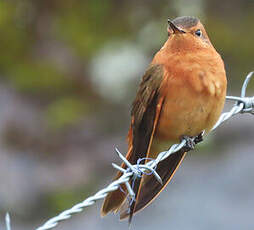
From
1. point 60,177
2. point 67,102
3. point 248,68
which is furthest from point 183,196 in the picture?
point 248,68

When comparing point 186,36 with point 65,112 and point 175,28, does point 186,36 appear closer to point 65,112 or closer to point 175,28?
point 175,28

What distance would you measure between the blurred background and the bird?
1.80m

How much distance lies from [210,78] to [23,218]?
2.76 meters

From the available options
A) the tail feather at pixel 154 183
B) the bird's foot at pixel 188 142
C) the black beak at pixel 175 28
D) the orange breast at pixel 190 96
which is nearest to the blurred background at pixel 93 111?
the tail feather at pixel 154 183

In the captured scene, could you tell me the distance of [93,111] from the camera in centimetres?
730

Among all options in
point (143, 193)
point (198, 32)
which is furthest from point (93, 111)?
point (143, 193)

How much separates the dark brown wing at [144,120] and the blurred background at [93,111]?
183 centimetres

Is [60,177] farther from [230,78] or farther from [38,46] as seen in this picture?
[230,78]

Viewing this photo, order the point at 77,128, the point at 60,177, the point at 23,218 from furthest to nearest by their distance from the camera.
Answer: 1. the point at 77,128
2. the point at 60,177
3. the point at 23,218

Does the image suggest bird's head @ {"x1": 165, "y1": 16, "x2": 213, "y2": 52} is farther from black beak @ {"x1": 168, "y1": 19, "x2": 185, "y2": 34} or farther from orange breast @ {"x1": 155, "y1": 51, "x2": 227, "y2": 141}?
orange breast @ {"x1": 155, "y1": 51, "x2": 227, "y2": 141}

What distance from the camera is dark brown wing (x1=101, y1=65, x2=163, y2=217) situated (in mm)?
3768

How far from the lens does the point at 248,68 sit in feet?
25.5

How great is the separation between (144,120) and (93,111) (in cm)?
348

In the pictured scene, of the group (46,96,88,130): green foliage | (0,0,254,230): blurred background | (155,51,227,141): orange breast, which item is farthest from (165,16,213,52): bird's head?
(46,96,88,130): green foliage
